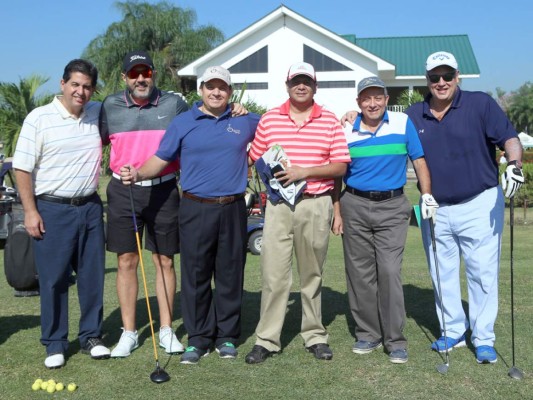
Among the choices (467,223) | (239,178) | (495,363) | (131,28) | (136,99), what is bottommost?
(495,363)

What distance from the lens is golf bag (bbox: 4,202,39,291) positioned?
727 cm

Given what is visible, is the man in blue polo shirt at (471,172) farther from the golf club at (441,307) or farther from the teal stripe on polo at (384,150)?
the teal stripe on polo at (384,150)

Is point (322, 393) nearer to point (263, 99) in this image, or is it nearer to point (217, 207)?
point (217, 207)

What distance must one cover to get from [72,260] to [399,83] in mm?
32891

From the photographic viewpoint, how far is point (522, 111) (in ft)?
271

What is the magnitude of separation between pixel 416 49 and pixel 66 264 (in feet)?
119

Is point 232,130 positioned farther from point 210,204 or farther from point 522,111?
point 522,111

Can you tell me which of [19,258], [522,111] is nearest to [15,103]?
[19,258]

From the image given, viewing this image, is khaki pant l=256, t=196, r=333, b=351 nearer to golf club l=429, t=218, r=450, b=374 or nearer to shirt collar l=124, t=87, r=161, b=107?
golf club l=429, t=218, r=450, b=374

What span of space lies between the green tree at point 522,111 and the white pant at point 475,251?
80785mm

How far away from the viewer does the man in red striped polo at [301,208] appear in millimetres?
5023

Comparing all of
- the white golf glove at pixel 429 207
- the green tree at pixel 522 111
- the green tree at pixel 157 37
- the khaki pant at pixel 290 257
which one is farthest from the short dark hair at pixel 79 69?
the green tree at pixel 522 111

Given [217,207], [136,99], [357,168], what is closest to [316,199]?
[357,168]

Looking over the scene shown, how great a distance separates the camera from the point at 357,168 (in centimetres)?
516
